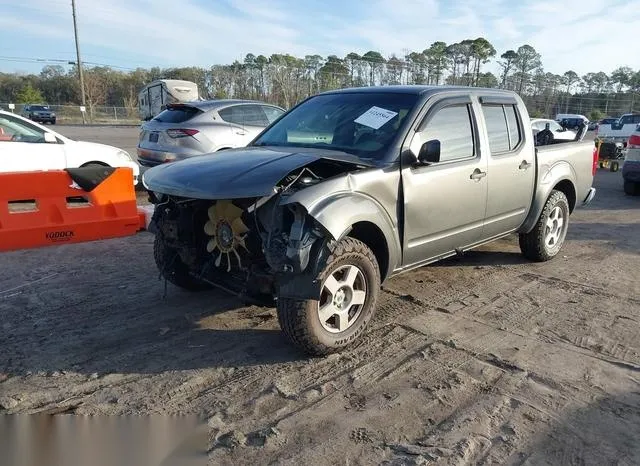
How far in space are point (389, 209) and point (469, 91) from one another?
5.74 feet

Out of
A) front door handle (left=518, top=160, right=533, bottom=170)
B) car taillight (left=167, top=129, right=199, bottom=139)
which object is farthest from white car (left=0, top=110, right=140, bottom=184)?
front door handle (left=518, top=160, right=533, bottom=170)

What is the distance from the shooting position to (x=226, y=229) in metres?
3.82

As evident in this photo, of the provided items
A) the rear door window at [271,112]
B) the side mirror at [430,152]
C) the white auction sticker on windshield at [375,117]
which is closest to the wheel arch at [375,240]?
the side mirror at [430,152]

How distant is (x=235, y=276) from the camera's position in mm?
3908

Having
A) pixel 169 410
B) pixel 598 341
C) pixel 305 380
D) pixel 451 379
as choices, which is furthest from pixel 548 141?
pixel 169 410

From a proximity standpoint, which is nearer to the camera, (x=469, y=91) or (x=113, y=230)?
(x=469, y=91)

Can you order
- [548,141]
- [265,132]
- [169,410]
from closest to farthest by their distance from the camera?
[169,410]
[265,132]
[548,141]

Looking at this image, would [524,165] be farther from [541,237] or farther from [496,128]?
[541,237]

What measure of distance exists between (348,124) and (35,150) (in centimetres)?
602

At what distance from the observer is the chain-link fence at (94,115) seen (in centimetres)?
4868

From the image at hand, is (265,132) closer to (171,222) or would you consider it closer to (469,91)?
(171,222)

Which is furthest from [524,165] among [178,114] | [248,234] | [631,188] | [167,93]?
[167,93]

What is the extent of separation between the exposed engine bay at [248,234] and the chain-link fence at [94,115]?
47919mm

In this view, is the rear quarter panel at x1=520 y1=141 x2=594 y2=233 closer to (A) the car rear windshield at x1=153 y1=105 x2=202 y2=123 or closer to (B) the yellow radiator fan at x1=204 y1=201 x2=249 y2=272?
(B) the yellow radiator fan at x1=204 y1=201 x2=249 y2=272
